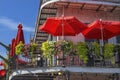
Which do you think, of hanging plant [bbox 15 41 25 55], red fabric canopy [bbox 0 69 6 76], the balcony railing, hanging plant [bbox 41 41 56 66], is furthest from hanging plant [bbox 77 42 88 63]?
red fabric canopy [bbox 0 69 6 76]

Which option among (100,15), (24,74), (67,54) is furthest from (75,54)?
(100,15)

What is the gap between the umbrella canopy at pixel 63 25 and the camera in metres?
18.8

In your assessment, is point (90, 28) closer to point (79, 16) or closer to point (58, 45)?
point (58, 45)

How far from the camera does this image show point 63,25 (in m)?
19.1

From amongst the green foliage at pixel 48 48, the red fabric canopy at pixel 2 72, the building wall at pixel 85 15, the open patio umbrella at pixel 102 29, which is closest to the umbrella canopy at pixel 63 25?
the open patio umbrella at pixel 102 29

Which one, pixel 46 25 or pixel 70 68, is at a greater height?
pixel 46 25

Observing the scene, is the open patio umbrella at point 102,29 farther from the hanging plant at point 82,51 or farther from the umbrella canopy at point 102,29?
the hanging plant at point 82,51

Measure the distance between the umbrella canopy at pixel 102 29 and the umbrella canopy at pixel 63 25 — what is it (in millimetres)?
516

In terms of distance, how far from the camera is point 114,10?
22.8 m

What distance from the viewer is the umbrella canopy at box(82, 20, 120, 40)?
18969mm

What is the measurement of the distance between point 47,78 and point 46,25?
3823 millimetres

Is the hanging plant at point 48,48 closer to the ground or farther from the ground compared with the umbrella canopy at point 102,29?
closer to the ground

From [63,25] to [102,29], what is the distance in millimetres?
2176

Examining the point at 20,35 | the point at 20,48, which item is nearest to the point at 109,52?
the point at 20,48
